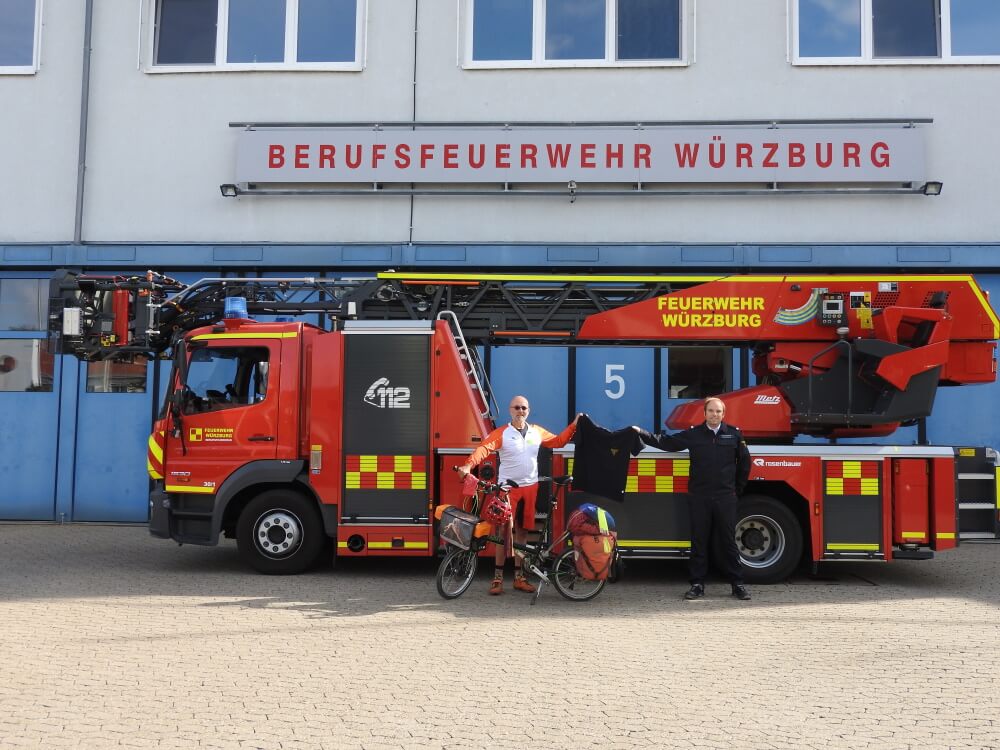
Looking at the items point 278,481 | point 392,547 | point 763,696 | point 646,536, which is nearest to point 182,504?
point 278,481

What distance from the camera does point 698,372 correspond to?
13.9 metres

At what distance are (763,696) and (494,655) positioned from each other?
1.84 metres

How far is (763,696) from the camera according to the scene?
18.1 ft

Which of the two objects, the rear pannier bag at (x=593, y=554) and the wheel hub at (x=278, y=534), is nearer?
the rear pannier bag at (x=593, y=554)

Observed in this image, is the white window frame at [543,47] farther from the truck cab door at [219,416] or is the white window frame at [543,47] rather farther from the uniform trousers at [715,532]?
the uniform trousers at [715,532]

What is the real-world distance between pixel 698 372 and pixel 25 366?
34.0ft

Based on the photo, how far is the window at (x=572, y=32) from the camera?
1483 cm

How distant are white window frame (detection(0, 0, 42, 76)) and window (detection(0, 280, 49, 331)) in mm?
3381

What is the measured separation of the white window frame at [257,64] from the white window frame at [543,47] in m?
1.57

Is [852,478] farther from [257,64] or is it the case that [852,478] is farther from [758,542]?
[257,64]

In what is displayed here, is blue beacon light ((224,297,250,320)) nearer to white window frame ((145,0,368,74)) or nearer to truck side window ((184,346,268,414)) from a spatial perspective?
truck side window ((184,346,268,414))

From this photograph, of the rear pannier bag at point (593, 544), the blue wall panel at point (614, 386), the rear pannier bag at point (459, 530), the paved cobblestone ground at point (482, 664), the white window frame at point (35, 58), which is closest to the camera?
the paved cobblestone ground at point (482, 664)

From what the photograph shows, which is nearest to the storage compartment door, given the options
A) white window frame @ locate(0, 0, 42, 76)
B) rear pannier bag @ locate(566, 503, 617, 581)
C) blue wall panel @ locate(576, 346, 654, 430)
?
rear pannier bag @ locate(566, 503, 617, 581)

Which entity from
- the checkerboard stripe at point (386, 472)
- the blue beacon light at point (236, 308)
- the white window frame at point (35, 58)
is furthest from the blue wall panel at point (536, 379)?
the white window frame at point (35, 58)
